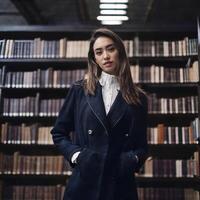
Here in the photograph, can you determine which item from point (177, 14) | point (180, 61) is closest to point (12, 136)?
point (180, 61)

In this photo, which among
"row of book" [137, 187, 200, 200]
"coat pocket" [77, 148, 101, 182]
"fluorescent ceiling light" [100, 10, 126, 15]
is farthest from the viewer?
"fluorescent ceiling light" [100, 10, 126, 15]

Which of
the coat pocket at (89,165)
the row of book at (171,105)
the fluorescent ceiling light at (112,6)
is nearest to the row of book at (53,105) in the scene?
the row of book at (171,105)

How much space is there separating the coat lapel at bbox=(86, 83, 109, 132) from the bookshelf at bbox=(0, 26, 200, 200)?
228 centimetres

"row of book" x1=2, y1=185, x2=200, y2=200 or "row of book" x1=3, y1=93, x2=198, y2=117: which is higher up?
"row of book" x1=3, y1=93, x2=198, y2=117

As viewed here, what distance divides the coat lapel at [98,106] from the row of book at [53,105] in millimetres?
2301

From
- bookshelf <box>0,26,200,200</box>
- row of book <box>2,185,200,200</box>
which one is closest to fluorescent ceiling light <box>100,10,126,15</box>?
bookshelf <box>0,26,200,200</box>

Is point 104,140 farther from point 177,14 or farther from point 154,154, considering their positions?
point 177,14

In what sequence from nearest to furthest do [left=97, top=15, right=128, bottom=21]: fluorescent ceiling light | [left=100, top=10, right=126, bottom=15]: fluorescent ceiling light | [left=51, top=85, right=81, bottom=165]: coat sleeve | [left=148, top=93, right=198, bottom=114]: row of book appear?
[left=51, top=85, right=81, bottom=165]: coat sleeve, [left=148, top=93, right=198, bottom=114]: row of book, [left=100, top=10, right=126, bottom=15]: fluorescent ceiling light, [left=97, top=15, right=128, bottom=21]: fluorescent ceiling light

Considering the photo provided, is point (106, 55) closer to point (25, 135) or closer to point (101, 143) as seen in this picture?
point (101, 143)

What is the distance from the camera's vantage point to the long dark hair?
4.41 ft

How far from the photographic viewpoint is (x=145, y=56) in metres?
3.69

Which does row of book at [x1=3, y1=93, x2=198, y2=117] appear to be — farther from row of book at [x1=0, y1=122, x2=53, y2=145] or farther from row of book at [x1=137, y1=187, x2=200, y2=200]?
row of book at [x1=137, y1=187, x2=200, y2=200]

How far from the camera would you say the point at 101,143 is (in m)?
1.26

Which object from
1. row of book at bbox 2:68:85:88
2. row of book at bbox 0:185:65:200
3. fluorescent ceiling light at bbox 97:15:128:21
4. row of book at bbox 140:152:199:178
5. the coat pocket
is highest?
fluorescent ceiling light at bbox 97:15:128:21
